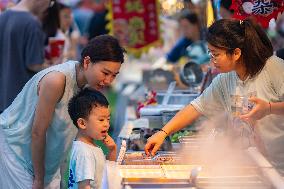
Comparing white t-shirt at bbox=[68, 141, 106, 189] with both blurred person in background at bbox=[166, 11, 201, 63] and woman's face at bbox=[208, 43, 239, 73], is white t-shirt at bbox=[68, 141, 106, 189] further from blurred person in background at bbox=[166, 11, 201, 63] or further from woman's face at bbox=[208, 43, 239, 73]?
blurred person in background at bbox=[166, 11, 201, 63]

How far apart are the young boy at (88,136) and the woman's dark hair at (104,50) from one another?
0.71ft

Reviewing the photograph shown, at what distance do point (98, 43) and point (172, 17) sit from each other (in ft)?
23.6

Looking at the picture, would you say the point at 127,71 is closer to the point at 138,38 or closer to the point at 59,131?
the point at 138,38

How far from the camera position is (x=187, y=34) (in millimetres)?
9125

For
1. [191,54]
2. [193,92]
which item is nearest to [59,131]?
[193,92]

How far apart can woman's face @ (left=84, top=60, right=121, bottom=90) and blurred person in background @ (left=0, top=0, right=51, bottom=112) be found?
1809mm

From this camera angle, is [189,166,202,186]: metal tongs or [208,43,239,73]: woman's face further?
[208,43,239,73]: woman's face

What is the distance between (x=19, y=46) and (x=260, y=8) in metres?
2.21

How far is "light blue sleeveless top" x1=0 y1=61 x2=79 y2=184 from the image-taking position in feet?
13.7

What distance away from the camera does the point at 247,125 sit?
408 centimetres

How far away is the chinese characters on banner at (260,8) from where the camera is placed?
14.9 feet

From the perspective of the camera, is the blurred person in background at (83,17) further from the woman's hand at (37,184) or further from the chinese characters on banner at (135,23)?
the woman's hand at (37,184)

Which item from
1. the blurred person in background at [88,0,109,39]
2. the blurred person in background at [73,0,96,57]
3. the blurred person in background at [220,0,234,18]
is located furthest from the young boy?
the blurred person in background at [73,0,96,57]

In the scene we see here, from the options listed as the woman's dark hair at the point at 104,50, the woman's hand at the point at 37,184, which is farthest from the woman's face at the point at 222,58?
the woman's hand at the point at 37,184
